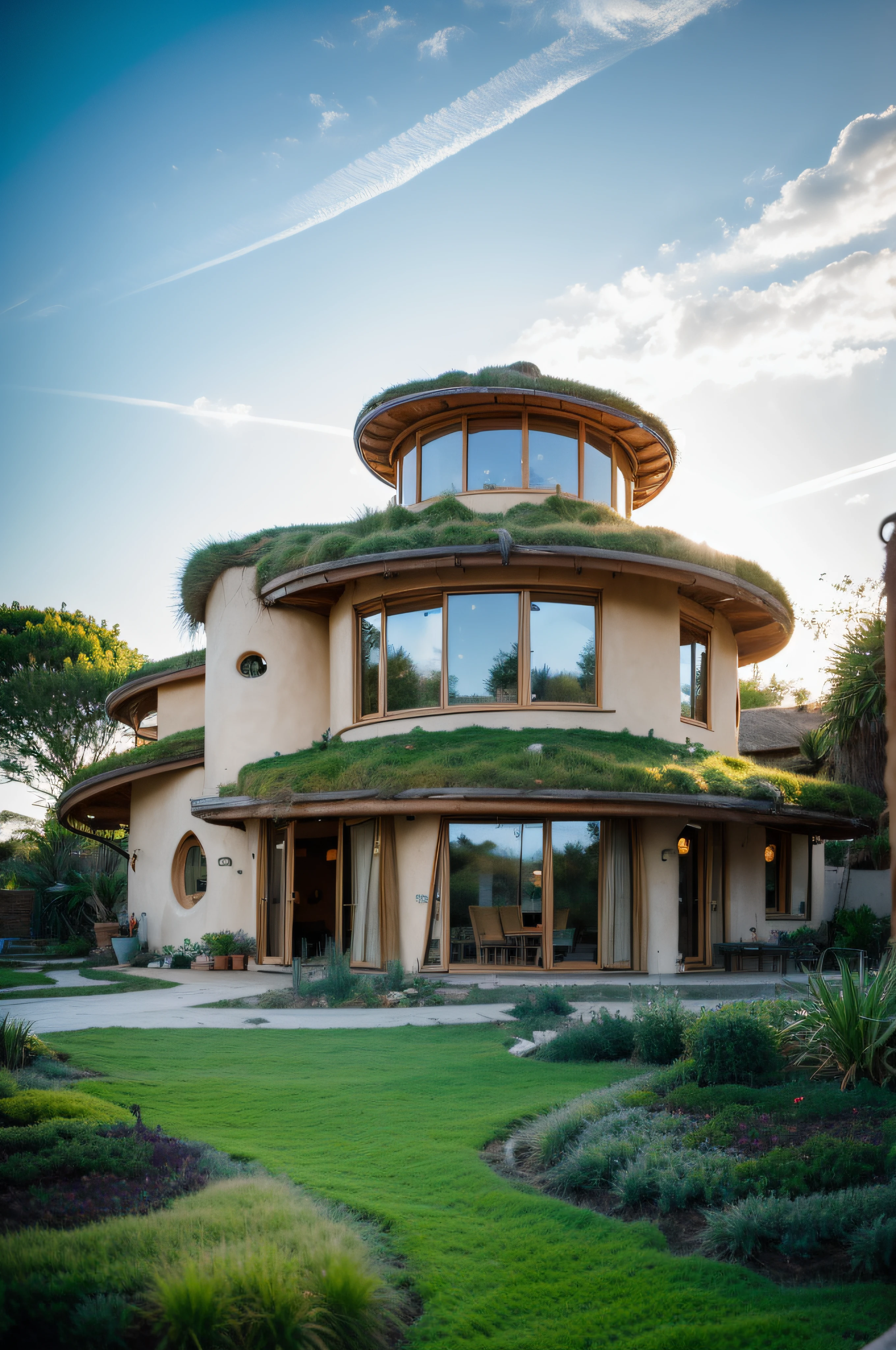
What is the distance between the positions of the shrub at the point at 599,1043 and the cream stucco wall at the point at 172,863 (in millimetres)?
10689

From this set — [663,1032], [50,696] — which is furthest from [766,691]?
[663,1032]

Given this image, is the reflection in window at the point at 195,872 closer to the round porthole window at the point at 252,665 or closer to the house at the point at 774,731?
the round porthole window at the point at 252,665

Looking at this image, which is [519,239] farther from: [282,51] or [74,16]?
[74,16]

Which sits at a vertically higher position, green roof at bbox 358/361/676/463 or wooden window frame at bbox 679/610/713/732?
green roof at bbox 358/361/676/463

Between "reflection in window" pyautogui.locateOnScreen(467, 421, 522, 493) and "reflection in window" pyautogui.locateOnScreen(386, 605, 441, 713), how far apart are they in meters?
3.38

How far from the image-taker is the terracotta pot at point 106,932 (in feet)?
69.9

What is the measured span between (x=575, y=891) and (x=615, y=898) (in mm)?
662

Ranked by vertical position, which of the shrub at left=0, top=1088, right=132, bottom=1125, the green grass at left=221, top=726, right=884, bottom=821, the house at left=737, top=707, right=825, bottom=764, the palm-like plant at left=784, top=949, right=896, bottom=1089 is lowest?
the shrub at left=0, top=1088, right=132, bottom=1125

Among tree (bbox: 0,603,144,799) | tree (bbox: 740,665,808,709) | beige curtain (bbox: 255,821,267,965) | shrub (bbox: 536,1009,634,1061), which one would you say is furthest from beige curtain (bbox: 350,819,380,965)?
tree (bbox: 740,665,808,709)

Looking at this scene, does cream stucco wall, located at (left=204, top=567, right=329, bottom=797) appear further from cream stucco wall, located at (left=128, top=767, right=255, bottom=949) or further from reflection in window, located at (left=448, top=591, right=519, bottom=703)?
reflection in window, located at (left=448, top=591, right=519, bottom=703)

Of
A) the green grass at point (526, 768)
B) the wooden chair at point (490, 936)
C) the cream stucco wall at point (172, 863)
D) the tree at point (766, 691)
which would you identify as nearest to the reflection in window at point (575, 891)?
the wooden chair at point (490, 936)

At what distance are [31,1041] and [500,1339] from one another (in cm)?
536

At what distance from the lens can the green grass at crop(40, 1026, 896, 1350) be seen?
3.44m

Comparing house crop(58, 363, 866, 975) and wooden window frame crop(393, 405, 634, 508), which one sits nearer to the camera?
house crop(58, 363, 866, 975)
